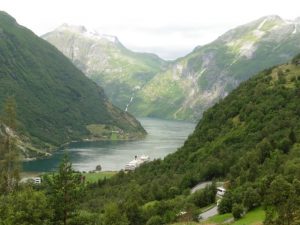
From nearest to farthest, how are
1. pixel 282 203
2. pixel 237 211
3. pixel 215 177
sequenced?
pixel 282 203, pixel 237 211, pixel 215 177

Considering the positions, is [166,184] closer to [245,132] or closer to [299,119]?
[245,132]

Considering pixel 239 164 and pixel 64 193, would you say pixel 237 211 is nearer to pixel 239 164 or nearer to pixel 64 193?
pixel 64 193

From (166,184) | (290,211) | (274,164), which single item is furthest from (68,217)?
(166,184)

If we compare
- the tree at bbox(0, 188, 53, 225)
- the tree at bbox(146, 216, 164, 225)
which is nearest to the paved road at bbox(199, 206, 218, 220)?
the tree at bbox(146, 216, 164, 225)

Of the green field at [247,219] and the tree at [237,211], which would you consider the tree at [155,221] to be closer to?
the green field at [247,219]

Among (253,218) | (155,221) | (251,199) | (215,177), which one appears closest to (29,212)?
(155,221)

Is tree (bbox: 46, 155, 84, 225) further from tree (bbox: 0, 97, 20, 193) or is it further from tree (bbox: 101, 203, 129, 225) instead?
tree (bbox: 0, 97, 20, 193)
